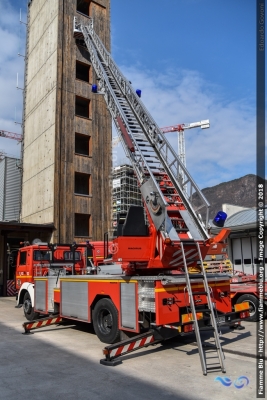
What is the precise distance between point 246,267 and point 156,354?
1157 cm

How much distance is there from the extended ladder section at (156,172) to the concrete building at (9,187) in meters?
20.2

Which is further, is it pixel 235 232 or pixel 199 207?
pixel 235 232

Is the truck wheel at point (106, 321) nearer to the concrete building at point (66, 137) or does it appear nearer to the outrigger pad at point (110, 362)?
the outrigger pad at point (110, 362)

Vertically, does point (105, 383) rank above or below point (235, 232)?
below

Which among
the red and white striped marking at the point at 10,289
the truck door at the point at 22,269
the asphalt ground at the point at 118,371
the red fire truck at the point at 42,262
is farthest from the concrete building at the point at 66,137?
the asphalt ground at the point at 118,371

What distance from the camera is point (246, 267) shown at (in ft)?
59.5

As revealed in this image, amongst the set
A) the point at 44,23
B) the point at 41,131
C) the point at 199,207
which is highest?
the point at 44,23

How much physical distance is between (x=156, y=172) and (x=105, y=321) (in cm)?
375

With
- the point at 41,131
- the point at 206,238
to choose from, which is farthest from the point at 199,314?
the point at 41,131

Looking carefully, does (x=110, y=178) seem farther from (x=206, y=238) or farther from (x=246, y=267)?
(x=206, y=238)

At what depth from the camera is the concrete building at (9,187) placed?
30891 mm

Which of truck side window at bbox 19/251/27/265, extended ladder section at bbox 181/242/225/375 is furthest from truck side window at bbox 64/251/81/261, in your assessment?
extended ladder section at bbox 181/242/225/375

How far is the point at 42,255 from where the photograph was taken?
49.0 feet

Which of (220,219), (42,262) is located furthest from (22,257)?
(220,219)
